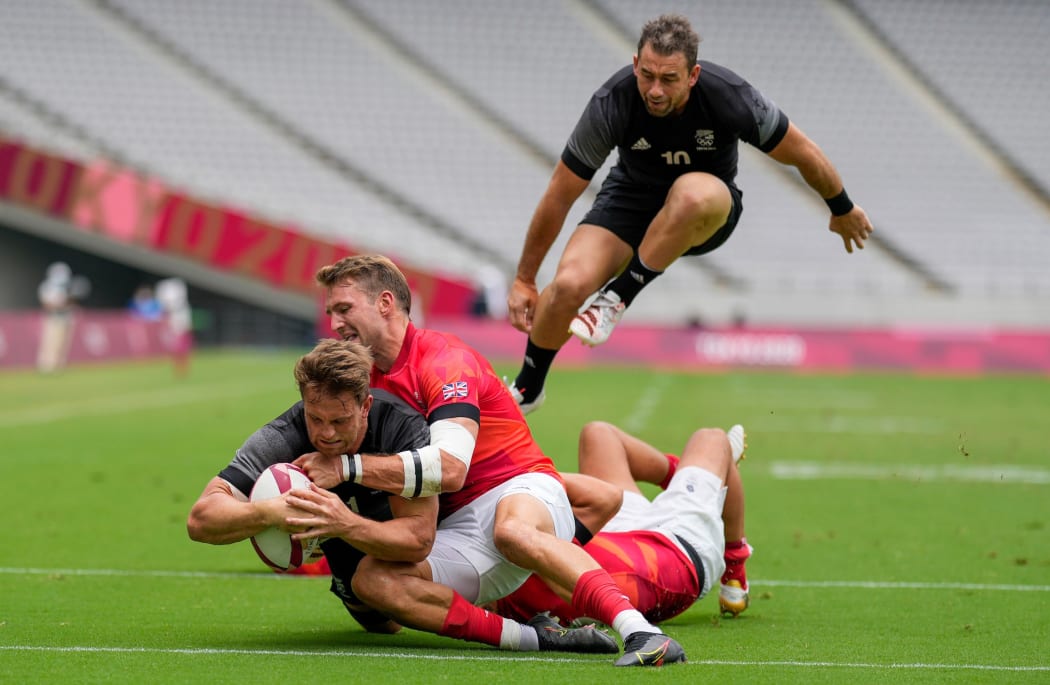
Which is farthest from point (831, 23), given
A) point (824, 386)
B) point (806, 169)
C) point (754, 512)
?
point (806, 169)

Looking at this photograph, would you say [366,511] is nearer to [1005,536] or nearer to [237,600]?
[237,600]

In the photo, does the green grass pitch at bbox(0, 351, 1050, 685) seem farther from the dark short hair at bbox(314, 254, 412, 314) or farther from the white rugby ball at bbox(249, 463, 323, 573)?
the dark short hair at bbox(314, 254, 412, 314)

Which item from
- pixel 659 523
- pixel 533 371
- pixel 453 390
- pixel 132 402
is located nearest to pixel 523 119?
pixel 132 402

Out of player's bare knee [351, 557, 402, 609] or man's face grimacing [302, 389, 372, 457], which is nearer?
man's face grimacing [302, 389, 372, 457]

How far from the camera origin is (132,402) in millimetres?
20688

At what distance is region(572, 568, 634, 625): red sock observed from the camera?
5.03 m

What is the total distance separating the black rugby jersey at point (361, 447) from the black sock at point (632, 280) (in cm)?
213

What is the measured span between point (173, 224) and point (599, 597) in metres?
30.2

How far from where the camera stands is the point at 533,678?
4.68 meters

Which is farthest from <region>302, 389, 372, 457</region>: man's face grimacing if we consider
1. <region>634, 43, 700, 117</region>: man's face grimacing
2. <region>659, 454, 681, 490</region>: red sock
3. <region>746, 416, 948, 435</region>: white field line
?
<region>746, 416, 948, 435</region>: white field line

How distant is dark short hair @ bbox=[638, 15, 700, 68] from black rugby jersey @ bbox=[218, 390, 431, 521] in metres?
2.20

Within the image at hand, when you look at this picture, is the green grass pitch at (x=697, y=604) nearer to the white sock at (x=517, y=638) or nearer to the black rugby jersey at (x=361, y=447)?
the white sock at (x=517, y=638)

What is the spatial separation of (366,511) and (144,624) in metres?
1.24

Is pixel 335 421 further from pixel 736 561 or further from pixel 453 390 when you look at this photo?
pixel 736 561
